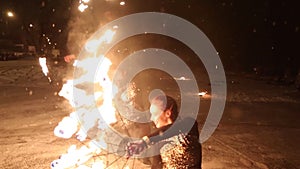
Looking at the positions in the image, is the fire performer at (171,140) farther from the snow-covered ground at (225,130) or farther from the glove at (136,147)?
the snow-covered ground at (225,130)

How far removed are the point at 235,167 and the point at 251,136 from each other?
7.54 feet

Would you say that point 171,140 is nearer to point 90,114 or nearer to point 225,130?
point 90,114

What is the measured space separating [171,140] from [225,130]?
18.7 ft

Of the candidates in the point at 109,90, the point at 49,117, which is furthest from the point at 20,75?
the point at 109,90

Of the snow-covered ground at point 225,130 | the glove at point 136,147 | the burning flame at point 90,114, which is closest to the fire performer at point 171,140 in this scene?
the glove at point 136,147

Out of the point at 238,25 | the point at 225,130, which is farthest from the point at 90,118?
the point at 238,25

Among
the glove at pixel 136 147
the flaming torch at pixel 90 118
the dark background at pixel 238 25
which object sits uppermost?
the dark background at pixel 238 25

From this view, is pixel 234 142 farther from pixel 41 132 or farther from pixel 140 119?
pixel 41 132

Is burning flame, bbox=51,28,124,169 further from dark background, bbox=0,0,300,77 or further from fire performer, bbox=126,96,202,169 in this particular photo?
dark background, bbox=0,0,300,77

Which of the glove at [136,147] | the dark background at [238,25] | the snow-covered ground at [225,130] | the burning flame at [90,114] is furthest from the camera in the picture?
the dark background at [238,25]

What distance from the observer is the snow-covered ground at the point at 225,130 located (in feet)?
21.6

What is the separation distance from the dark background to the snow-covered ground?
7.22m

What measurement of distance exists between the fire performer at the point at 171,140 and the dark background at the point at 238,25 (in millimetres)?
16322

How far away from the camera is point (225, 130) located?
8.74m
